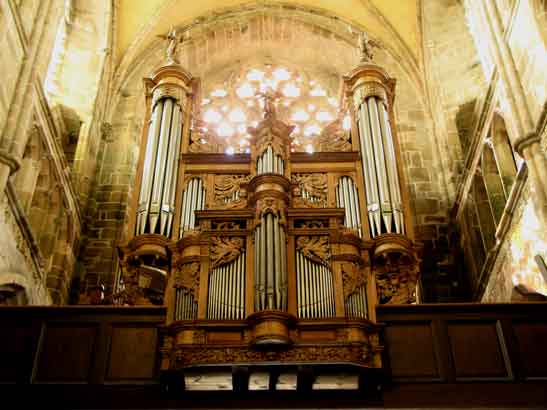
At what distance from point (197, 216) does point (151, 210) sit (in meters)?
1.65

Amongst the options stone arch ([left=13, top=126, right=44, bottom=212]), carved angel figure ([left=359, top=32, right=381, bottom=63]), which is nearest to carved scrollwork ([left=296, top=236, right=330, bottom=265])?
stone arch ([left=13, top=126, right=44, bottom=212])

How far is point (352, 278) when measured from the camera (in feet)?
33.6

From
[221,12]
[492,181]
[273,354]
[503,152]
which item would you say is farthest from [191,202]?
[221,12]

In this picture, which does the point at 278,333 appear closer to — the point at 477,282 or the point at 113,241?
the point at 477,282

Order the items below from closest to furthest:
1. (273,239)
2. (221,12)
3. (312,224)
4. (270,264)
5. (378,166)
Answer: (270,264), (273,239), (312,224), (378,166), (221,12)

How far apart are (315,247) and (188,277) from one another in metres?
1.74

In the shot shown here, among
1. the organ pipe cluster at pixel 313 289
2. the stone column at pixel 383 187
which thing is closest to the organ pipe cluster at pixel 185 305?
the organ pipe cluster at pixel 313 289

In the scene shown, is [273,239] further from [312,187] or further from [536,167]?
[536,167]

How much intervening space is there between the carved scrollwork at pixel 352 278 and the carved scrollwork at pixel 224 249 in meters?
1.43

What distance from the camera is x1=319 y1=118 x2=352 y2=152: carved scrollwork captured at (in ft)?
43.3

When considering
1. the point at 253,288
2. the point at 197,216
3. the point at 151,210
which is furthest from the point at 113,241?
the point at 253,288

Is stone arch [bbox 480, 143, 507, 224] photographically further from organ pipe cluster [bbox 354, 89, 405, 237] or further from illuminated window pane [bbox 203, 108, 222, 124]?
illuminated window pane [bbox 203, 108, 222, 124]

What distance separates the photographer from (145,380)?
9852 mm

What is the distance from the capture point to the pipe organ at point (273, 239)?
9.66m
